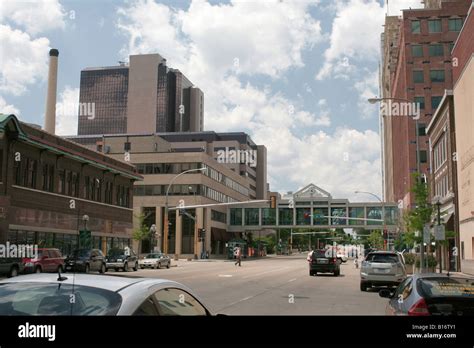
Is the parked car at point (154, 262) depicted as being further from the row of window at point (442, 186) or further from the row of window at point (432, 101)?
the row of window at point (432, 101)

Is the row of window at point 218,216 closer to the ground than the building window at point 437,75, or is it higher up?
closer to the ground

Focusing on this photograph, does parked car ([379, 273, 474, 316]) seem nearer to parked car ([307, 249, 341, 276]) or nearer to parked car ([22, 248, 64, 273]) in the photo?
parked car ([22, 248, 64, 273])

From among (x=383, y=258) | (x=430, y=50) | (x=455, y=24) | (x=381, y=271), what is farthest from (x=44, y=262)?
(x=455, y=24)

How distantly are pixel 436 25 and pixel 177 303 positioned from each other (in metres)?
91.2

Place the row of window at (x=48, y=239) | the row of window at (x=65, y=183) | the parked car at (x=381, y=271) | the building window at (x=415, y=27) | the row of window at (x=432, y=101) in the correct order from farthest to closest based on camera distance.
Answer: the building window at (x=415, y=27)
the row of window at (x=432, y=101)
the row of window at (x=65, y=183)
the row of window at (x=48, y=239)
the parked car at (x=381, y=271)

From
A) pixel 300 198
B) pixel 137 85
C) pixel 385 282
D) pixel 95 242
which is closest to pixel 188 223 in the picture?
pixel 300 198

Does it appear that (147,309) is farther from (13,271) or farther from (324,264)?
(324,264)

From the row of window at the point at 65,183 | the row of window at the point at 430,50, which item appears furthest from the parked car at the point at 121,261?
the row of window at the point at 430,50

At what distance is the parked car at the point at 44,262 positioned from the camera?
32.0 m

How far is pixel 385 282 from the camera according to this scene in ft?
71.4

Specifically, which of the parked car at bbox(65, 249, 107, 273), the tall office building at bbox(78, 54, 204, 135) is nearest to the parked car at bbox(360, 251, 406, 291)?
the tall office building at bbox(78, 54, 204, 135)

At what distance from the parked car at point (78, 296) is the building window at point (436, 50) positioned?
295 ft
